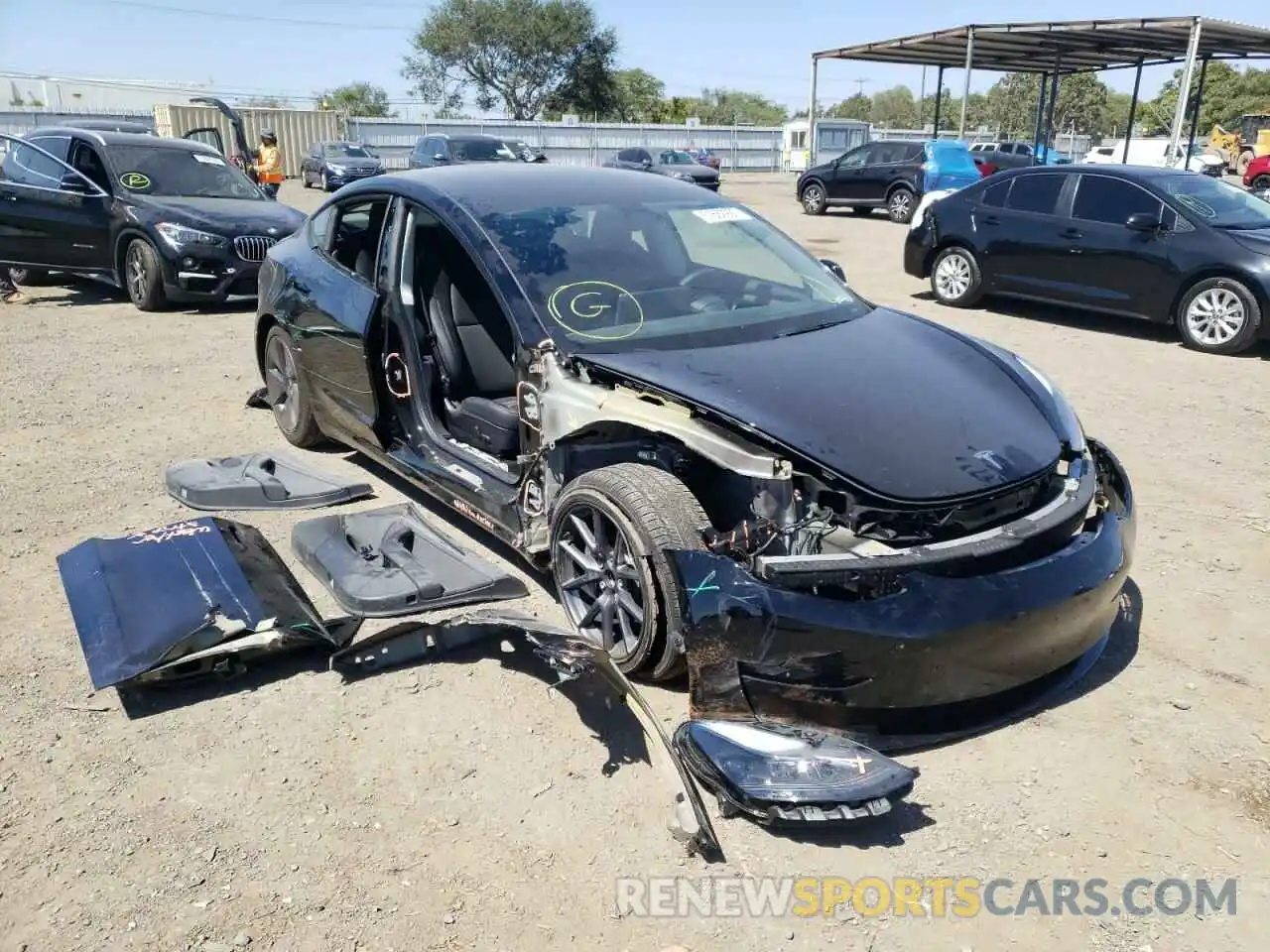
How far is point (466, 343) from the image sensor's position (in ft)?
14.7

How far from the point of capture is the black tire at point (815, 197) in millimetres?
20812

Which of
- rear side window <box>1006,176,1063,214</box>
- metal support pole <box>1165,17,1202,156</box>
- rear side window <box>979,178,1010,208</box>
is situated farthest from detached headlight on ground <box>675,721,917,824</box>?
metal support pole <box>1165,17,1202,156</box>

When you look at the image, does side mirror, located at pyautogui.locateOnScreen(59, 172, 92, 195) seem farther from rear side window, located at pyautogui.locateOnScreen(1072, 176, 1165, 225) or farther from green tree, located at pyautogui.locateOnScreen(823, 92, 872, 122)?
green tree, located at pyautogui.locateOnScreen(823, 92, 872, 122)

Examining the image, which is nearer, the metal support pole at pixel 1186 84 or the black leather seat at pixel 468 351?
the black leather seat at pixel 468 351

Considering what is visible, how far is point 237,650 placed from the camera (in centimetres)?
327

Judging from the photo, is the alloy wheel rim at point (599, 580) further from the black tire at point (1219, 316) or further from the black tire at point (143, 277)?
the black tire at point (143, 277)

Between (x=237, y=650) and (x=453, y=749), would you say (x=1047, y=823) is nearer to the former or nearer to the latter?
(x=453, y=749)

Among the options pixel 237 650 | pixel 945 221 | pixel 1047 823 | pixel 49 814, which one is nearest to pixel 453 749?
pixel 237 650

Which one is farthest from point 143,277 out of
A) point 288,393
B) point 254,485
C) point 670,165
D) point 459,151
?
point 670,165

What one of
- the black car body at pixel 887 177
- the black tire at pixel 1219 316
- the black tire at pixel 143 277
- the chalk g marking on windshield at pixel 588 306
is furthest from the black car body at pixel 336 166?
the chalk g marking on windshield at pixel 588 306

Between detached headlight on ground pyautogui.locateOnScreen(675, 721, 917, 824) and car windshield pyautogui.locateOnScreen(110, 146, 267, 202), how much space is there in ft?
32.1

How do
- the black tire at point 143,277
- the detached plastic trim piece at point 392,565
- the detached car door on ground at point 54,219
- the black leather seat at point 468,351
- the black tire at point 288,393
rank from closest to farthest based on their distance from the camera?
the detached plastic trim piece at point 392,565
the black leather seat at point 468,351
the black tire at point 288,393
the black tire at point 143,277
the detached car door on ground at point 54,219

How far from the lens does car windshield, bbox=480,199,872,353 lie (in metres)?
3.72

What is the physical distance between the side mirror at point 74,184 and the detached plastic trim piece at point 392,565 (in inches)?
302
